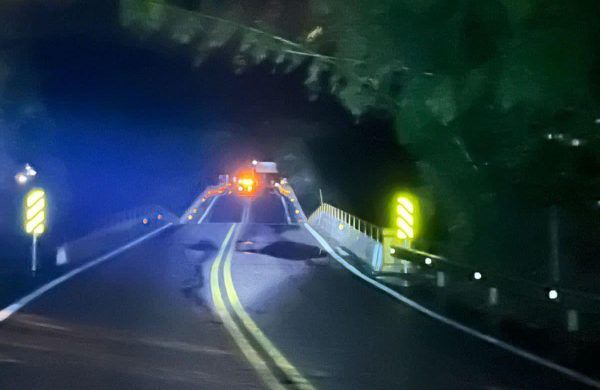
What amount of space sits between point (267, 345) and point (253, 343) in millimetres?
255

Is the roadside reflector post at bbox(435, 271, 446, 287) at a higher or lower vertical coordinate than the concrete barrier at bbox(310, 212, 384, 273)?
lower

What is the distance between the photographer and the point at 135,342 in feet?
40.1

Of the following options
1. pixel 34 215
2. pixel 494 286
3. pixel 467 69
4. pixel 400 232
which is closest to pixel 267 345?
pixel 467 69

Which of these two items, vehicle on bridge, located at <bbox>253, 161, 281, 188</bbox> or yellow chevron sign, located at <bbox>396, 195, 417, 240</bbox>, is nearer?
yellow chevron sign, located at <bbox>396, 195, 417, 240</bbox>

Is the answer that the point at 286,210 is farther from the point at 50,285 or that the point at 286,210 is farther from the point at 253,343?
the point at 253,343

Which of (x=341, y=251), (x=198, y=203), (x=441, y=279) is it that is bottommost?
(x=441, y=279)

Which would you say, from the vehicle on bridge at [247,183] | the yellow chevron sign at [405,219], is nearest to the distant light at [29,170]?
the yellow chevron sign at [405,219]

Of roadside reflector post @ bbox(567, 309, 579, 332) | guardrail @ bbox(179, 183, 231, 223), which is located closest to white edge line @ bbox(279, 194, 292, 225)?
guardrail @ bbox(179, 183, 231, 223)

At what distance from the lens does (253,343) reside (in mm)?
12359

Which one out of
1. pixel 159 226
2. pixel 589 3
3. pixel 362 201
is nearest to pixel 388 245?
pixel 589 3

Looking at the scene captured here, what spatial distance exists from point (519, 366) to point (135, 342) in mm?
4993

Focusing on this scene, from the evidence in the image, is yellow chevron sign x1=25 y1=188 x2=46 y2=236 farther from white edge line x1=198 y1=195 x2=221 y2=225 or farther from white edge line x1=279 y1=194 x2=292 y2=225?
white edge line x1=279 y1=194 x2=292 y2=225

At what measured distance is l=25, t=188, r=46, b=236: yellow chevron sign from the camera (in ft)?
73.6

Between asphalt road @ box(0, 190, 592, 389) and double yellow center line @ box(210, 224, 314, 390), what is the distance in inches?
0.7
